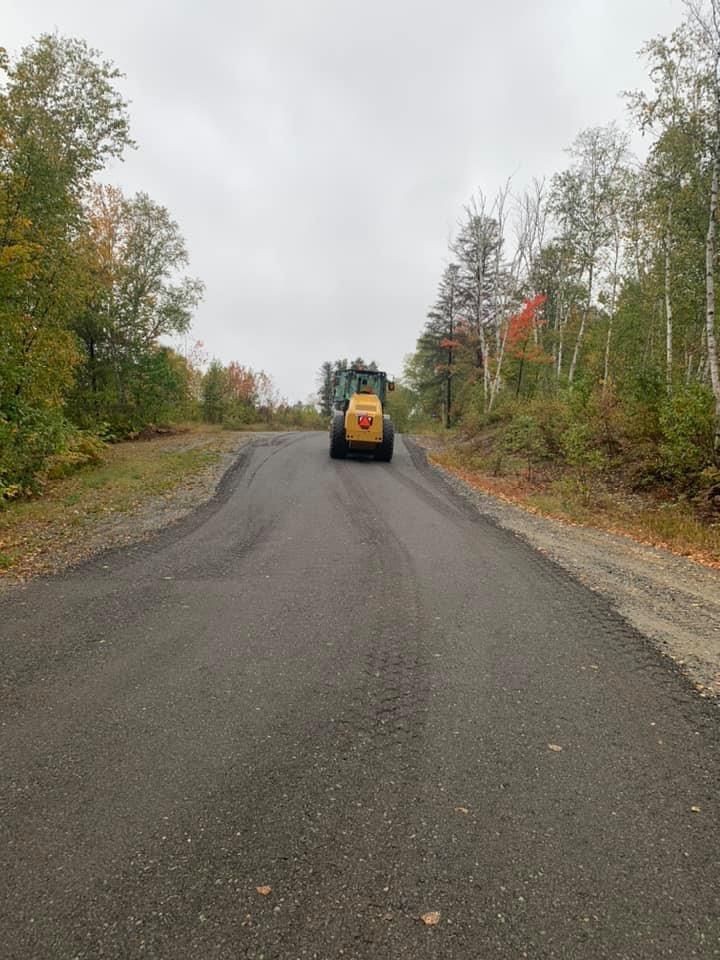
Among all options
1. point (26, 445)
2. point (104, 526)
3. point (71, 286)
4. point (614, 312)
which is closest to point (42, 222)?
point (71, 286)

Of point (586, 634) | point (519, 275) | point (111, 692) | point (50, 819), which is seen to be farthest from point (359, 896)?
point (519, 275)

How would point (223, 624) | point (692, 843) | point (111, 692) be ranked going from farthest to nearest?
point (223, 624) → point (111, 692) → point (692, 843)

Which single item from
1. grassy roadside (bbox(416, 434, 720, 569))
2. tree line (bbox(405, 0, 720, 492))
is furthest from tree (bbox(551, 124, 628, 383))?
grassy roadside (bbox(416, 434, 720, 569))

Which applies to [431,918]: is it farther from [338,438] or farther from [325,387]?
[325,387]

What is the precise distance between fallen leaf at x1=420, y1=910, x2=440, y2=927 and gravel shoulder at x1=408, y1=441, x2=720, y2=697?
2.58m

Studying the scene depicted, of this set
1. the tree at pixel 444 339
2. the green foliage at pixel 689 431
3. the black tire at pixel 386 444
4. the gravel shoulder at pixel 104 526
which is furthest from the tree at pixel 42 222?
the tree at pixel 444 339

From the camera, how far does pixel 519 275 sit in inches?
910

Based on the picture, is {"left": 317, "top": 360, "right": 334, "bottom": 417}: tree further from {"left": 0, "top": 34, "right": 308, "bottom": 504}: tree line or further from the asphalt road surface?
the asphalt road surface

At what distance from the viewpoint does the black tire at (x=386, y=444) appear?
1500 centimetres

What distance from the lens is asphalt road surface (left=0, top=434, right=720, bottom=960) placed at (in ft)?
6.15

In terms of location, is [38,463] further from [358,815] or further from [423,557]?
[358,815]

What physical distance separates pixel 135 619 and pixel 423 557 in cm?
335

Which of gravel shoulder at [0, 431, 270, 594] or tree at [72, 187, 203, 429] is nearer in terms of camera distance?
gravel shoulder at [0, 431, 270, 594]

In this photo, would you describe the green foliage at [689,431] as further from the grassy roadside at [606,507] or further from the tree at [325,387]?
the tree at [325,387]
